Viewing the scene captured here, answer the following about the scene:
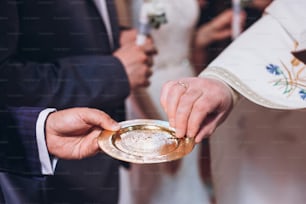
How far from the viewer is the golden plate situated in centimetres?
51

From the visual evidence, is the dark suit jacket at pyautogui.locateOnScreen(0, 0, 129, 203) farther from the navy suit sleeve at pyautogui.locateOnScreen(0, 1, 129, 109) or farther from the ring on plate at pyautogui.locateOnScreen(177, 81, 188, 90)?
the ring on plate at pyautogui.locateOnScreen(177, 81, 188, 90)

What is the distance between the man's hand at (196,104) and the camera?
1.82 ft

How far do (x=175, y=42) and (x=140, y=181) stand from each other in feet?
0.85

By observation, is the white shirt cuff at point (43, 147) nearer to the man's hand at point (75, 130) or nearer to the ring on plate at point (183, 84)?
the man's hand at point (75, 130)

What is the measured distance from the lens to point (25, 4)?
25.0 inches

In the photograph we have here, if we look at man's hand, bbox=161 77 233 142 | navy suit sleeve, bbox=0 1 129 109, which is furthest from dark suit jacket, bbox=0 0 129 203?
man's hand, bbox=161 77 233 142

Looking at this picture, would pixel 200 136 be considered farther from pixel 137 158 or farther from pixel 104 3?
pixel 104 3

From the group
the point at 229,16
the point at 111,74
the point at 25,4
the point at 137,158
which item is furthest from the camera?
the point at 229,16

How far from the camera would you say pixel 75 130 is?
0.57 metres

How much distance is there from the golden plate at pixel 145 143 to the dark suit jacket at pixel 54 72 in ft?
0.26

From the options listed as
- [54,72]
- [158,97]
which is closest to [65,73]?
[54,72]

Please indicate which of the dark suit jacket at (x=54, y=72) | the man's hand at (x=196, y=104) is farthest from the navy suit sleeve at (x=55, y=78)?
the man's hand at (x=196, y=104)

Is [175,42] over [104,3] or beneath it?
beneath

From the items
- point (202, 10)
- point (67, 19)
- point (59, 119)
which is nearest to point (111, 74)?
point (67, 19)
